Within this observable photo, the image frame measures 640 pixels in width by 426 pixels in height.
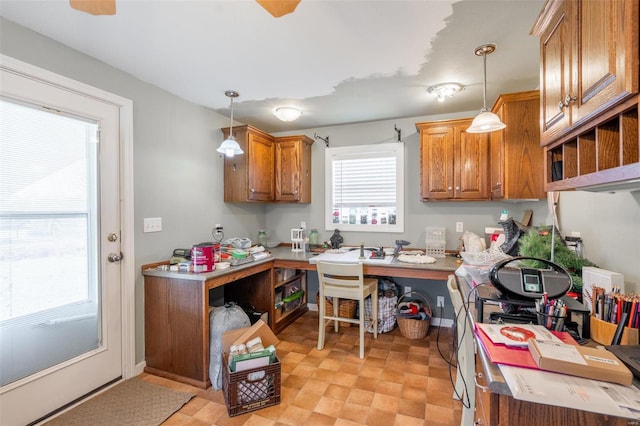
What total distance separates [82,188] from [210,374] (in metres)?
1.66

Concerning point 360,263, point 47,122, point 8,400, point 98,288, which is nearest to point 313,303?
point 360,263

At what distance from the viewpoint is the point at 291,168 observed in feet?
11.6

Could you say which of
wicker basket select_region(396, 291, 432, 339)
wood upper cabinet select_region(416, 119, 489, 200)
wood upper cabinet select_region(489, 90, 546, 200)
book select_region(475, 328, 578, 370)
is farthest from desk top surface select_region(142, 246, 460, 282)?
book select_region(475, 328, 578, 370)

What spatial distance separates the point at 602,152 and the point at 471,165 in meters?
1.97

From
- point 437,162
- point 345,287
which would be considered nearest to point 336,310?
point 345,287

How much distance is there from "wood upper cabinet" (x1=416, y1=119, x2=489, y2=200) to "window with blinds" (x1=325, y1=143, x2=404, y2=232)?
0.40 m

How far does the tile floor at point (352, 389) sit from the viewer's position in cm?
182

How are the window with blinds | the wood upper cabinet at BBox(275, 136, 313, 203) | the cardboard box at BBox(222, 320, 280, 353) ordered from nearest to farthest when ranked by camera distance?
the cardboard box at BBox(222, 320, 280, 353)
the window with blinds
the wood upper cabinet at BBox(275, 136, 313, 203)

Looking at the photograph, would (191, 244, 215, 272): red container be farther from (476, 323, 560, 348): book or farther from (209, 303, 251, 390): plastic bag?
(476, 323, 560, 348): book

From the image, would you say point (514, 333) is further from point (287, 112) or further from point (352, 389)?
point (287, 112)

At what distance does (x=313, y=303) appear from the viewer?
3768mm

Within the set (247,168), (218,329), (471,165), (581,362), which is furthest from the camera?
(247,168)

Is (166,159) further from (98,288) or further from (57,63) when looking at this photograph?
(98,288)

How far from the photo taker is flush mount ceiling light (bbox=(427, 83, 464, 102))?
2.43 metres
